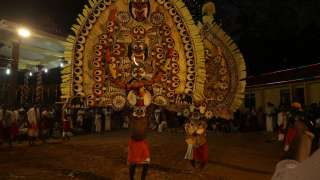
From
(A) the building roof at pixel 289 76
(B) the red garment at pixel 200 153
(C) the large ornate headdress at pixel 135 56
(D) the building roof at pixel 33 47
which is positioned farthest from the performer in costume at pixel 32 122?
(A) the building roof at pixel 289 76

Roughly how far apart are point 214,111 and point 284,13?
89.5ft

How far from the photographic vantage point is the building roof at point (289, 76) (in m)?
18.3

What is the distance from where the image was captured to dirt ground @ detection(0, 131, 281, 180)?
8633 millimetres

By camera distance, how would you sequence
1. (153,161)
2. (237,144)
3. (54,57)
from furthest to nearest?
1. (54,57)
2. (237,144)
3. (153,161)

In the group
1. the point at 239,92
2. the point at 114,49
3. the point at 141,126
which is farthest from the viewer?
the point at 239,92

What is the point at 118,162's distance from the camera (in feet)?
34.3

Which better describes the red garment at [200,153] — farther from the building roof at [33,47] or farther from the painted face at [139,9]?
the building roof at [33,47]

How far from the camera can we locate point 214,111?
25.0 feet

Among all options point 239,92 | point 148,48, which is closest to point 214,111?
point 239,92

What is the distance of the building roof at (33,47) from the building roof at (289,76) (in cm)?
1127

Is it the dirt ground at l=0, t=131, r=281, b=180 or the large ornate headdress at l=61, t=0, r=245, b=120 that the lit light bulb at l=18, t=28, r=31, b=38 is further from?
the large ornate headdress at l=61, t=0, r=245, b=120

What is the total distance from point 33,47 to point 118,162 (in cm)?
818

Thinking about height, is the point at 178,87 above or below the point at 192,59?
below

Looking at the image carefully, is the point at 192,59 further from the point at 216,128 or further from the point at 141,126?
the point at 216,128
